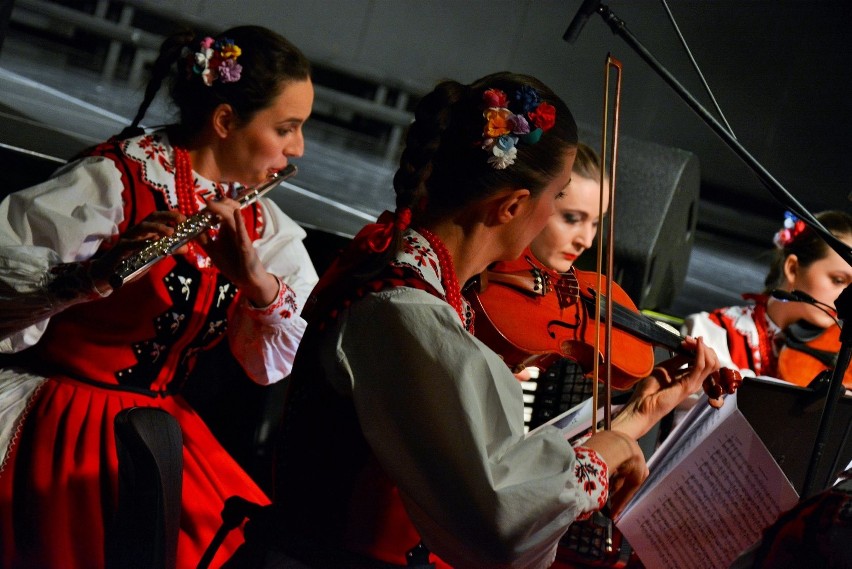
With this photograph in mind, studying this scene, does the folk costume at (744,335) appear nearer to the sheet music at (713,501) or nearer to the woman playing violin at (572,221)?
the woman playing violin at (572,221)

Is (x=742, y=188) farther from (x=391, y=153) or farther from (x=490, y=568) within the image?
(x=490, y=568)

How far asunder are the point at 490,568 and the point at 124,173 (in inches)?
52.9

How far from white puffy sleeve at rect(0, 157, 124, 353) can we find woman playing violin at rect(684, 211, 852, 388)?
1865 millimetres

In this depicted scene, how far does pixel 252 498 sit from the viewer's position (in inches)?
79.5

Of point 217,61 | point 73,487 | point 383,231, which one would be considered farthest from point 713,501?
point 217,61

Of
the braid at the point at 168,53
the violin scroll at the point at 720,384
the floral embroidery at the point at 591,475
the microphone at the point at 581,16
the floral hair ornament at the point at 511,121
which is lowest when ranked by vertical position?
the floral embroidery at the point at 591,475

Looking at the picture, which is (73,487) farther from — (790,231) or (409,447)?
(790,231)

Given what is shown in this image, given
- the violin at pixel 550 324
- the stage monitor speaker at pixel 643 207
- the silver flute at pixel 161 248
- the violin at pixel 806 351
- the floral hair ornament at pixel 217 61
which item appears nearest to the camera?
the silver flute at pixel 161 248

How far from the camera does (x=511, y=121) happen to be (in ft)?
4.34

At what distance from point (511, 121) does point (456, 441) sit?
50cm

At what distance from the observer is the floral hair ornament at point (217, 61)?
83.6 inches

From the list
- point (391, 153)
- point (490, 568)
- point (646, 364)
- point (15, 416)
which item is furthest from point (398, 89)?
point (490, 568)

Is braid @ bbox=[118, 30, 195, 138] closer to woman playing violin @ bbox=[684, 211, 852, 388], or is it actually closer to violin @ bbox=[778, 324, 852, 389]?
woman playing violin @ bbox=[684, 211, 852, 388]

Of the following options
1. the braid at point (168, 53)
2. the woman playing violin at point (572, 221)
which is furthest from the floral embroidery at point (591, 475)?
the braid at point (168, 53)
